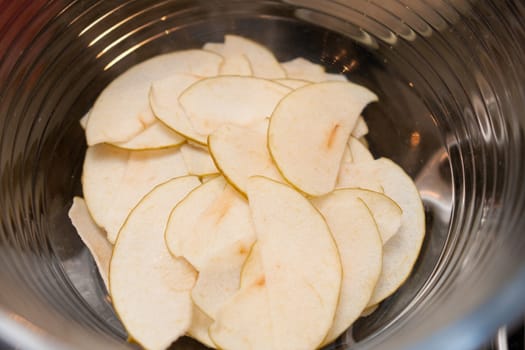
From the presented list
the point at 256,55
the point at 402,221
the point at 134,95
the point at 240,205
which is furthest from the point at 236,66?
the point at 402,221

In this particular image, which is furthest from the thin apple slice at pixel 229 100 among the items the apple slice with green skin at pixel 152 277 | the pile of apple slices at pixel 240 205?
the apple slice with green skin at pixel 152 277

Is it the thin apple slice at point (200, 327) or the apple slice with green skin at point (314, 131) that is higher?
the apple slice with green skin at point (314, 131)

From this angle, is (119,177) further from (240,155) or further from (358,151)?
(358,151)

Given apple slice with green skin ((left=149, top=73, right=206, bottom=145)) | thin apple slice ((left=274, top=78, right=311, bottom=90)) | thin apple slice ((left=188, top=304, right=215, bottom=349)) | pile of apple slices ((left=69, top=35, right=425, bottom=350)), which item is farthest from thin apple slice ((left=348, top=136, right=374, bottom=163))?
thin apple slice ((left=188, top=304, right=215, bottom=349))

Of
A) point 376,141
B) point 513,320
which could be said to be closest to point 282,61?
point 376,141

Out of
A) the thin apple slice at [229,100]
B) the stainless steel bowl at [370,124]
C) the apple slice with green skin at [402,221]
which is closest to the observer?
the stainless steel bowl at [370,124]

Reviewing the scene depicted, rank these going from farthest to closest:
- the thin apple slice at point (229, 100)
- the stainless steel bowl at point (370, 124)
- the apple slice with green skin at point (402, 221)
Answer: the thin apple slice at point (229, 100)
the apple slice with green skin at point (402, 221)
the stainless steel bowl at point (370, 124)

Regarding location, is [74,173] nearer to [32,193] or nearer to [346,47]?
[32,193]

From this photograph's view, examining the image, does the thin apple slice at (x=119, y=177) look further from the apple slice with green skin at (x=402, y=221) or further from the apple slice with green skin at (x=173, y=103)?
the apple slice with green skin at (x=402, y=221)
